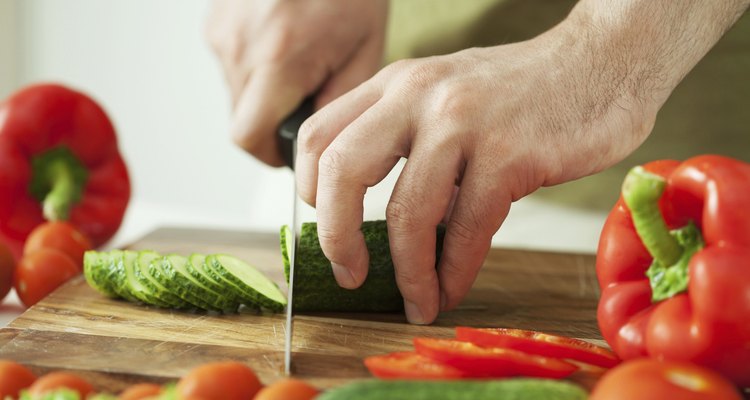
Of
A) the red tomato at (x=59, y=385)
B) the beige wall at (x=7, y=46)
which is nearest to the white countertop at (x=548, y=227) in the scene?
the red tomato at (x=59, y=385)

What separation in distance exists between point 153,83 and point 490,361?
14.7 feet

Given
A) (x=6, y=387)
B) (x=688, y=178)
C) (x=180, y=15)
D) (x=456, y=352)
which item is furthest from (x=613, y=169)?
(x=180, y=15)

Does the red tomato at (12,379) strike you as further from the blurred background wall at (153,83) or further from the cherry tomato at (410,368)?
the blurred background wall at (153,83)

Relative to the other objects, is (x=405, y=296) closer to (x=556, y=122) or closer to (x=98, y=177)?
(x=556, y=122)

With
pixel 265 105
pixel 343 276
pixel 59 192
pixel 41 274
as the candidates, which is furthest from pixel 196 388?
pixel 59 192

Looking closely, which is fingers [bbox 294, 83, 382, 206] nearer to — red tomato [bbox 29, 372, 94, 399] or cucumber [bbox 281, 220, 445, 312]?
cucumber [bbox 281, 220, 445, 312]

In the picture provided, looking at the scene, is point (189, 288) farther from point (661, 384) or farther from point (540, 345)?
point (661, 384)

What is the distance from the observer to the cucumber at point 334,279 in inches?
→ 66.6

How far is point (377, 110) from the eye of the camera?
1.55m

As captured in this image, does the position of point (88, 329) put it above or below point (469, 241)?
below

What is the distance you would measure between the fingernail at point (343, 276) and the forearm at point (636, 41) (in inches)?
21.9

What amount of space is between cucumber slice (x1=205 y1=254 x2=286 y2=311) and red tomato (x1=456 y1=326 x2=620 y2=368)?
0.42 metres

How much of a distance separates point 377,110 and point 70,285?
82 cm

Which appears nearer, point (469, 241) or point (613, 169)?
point (469, 241)
